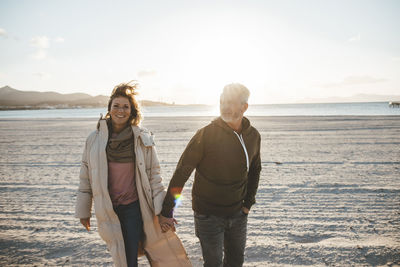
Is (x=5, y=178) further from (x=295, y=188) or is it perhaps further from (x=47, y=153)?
(x=295, y=188)

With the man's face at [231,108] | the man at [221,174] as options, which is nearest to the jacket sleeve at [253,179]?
the man at [221,174]

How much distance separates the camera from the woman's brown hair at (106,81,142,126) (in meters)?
2.50

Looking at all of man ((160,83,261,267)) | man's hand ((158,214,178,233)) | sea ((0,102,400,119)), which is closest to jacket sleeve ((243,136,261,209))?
man ((160,83,261,267))

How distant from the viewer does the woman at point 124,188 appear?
2.36 m

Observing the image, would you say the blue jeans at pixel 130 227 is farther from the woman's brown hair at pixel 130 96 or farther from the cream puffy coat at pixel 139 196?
the woman's brown hair at pixel 130 96

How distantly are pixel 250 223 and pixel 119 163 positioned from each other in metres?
2.76

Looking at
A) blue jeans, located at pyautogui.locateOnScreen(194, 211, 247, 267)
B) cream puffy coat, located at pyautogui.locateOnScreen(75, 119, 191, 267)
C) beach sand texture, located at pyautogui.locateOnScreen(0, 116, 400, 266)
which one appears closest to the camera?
blue jeans, located at pyautogui.locateOnScreen(194, 211, 247, 267)

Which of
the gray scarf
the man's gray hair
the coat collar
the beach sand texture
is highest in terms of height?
the man's gray hair

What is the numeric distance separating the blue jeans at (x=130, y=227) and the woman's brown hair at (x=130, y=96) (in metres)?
0.91

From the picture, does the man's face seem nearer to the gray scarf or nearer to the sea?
the gray scarf

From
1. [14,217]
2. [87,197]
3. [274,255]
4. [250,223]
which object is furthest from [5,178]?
[274,255]

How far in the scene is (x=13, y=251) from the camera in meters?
3.51

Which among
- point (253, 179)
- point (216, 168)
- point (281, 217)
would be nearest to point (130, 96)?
point (216, 168)

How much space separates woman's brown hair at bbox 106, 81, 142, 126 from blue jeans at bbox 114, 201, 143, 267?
35.8 inches
